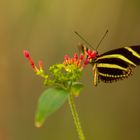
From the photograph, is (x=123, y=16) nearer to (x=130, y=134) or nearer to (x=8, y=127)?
(x=130, y=134)

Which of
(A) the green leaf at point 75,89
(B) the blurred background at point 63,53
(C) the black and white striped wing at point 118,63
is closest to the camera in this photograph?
(A) the green leaf at point 75,89

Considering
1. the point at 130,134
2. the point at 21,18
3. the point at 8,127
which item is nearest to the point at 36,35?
the point at 21,18

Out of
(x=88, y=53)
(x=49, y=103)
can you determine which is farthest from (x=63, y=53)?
(x=49, y=103)

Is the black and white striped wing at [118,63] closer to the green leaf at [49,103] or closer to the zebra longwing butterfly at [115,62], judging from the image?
the zebra longwing butterfly at [115,62]

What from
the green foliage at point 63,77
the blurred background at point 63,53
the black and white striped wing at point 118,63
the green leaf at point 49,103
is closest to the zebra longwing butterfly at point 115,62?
the black and white striped wing at point 118,63

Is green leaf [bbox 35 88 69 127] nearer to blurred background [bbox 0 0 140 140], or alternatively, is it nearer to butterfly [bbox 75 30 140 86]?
butterfly [bbox 75 30 140 86]

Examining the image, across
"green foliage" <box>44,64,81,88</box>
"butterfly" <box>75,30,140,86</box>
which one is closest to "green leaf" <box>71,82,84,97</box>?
"green foliage" <box>44,64,81,88</box>

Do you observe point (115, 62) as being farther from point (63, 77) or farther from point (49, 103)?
point (49, 103)

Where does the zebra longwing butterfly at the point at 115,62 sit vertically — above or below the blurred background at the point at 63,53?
below
